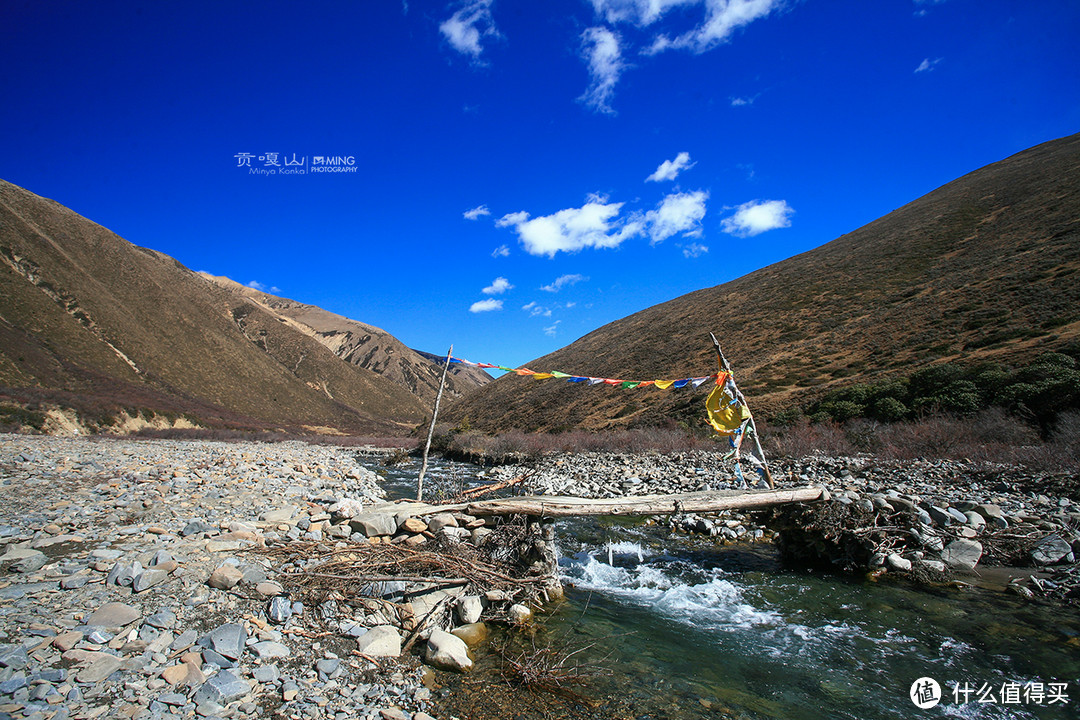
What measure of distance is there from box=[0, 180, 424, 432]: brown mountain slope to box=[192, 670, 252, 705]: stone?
130 ft

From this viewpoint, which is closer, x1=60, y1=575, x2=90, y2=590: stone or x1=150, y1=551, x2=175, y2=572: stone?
x1=60, y1=575, x2=90, y2=590: stone

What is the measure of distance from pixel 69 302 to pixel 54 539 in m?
60.4

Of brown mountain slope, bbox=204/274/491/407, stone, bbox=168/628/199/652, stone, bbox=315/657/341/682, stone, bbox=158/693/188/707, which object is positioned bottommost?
stone, bbox=315/657/341/682

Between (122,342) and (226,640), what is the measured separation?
61074 millimetres

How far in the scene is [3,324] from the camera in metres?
35.9

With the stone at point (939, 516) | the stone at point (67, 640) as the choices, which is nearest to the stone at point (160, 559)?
the stone at point (67, 640)

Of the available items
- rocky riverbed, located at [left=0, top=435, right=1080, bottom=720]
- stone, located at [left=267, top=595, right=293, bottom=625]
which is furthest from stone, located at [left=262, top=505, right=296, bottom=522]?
stone, located at [left=267, top=595, right=293, bottom=625]

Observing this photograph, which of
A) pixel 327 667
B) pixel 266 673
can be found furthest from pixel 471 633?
pixel 266 673

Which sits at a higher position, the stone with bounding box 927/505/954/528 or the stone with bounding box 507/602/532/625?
the stone with bounding box 927/505/954/528

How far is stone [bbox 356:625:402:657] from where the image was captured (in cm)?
375

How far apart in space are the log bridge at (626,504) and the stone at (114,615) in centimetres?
284

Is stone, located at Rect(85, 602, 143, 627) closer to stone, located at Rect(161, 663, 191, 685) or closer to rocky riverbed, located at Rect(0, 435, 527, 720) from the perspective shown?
rocky riverbed, located at Rect(0, 435, 527, 720)

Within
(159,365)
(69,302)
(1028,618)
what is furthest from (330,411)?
(1028,618)

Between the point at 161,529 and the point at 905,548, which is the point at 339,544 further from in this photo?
the point at 905,548
